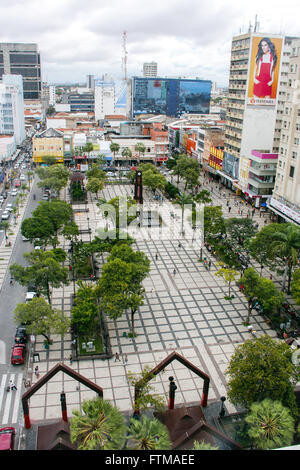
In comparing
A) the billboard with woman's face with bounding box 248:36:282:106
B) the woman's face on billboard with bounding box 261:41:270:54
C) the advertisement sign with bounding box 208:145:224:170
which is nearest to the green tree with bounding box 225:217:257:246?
the billboard with woman's face with bounding box 248:36:282:106

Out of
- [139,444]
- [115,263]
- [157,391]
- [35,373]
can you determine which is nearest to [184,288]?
[115,263]

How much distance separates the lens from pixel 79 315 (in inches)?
1302

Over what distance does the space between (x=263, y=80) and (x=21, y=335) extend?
61752 millimetres

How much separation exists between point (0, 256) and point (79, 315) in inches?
899

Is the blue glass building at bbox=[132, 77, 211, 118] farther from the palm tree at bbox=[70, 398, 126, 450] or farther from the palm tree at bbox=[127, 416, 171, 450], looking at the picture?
the palm tree at bbox=[127, 416, 171, 450]

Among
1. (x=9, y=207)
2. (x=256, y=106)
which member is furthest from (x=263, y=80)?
(x=9, y=207)

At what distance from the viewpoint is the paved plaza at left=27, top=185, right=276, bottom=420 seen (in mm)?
29422

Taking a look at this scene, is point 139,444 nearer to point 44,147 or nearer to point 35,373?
point 35,373

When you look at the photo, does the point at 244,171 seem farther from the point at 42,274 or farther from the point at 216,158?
the point at 42,274

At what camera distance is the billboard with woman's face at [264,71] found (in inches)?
2827

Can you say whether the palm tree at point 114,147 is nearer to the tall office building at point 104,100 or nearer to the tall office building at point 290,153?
the tall office building at point 290,153

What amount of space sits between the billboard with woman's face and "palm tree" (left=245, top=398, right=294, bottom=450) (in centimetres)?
6413

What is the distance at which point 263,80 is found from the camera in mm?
73750

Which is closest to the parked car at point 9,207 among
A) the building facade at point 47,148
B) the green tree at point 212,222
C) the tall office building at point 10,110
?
the building facade at point 47,148
